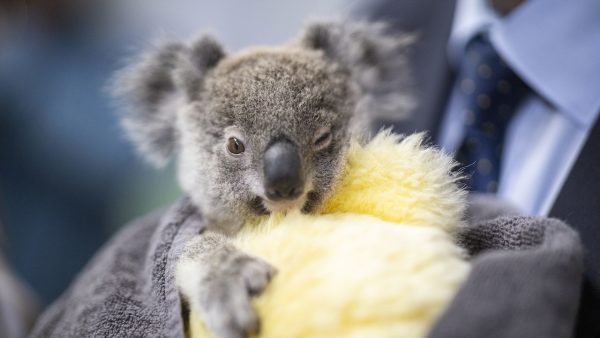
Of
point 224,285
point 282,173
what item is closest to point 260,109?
point 282,173

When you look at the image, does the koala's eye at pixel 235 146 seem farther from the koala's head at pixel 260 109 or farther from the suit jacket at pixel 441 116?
the suit jacket at pixel 441 116

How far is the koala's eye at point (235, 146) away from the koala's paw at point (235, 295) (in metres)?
0.21

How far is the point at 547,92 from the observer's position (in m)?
1.09

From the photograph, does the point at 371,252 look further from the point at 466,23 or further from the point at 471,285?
the point at 466,23

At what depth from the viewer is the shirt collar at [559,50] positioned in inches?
40.9

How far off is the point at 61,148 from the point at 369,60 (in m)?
1.76

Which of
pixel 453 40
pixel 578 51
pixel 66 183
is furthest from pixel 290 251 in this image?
pixel 66 183

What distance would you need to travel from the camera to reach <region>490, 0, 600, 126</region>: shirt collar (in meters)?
1.04

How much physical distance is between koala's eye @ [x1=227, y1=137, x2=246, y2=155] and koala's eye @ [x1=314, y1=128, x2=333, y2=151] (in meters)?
0.12

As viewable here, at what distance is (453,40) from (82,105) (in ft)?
6.01

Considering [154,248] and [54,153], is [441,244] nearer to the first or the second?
[154,248]

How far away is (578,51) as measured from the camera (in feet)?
3.51

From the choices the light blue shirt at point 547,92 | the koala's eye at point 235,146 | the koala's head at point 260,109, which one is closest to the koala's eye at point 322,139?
the koala's head at point 260,109

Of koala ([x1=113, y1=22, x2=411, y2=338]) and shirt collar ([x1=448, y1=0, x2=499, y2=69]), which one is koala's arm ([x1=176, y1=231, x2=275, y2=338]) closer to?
koala ([x1=113, y1=22, x2=411, y2=338])
